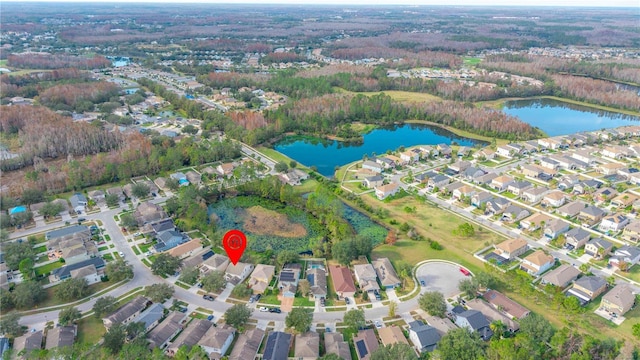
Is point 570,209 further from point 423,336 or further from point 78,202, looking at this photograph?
point 78,202

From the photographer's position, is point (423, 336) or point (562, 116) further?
point (562, 116)

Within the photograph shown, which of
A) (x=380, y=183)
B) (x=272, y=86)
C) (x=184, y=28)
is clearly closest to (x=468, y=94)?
(x=272, y=86)

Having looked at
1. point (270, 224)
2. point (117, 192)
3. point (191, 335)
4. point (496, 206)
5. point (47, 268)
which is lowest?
point (270, 224)

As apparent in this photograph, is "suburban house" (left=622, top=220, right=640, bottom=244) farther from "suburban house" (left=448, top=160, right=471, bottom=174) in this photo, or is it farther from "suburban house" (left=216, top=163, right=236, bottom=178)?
"suburban house" (left=216, top=163, right=236, bottom=178)

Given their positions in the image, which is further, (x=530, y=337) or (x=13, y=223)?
(x=13, y=223)

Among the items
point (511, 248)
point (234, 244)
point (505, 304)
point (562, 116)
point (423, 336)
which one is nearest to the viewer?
point (423, 336)

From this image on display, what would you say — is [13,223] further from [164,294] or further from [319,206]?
[319,206]

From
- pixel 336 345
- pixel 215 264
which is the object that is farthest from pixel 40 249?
pixel 336 345
